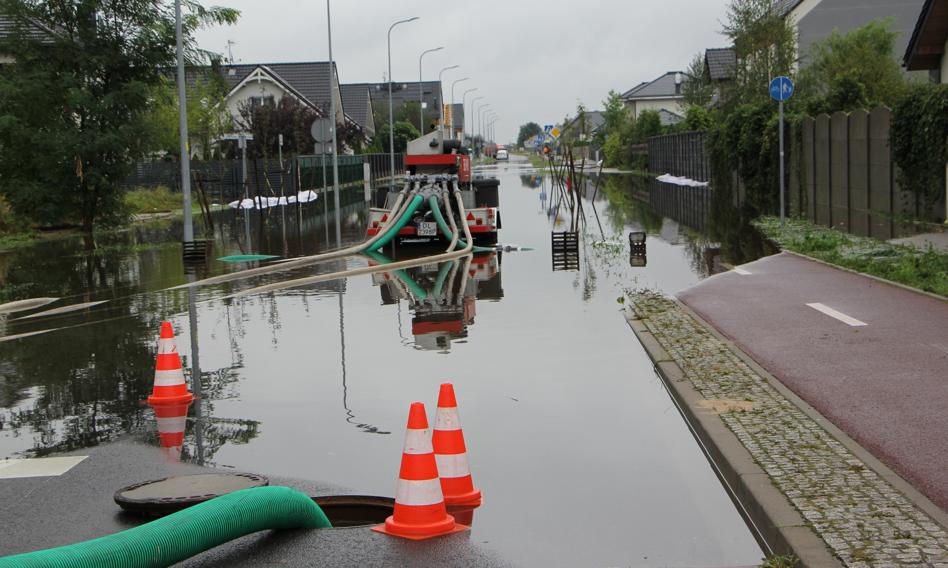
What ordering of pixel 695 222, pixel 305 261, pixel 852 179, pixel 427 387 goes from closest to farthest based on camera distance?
pixel 427 387 < pixel 305 261 < pixel 852 179 < pixel 695 222

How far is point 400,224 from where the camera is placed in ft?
75.6

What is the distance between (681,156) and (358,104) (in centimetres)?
4487

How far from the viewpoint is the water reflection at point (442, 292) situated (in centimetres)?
1266

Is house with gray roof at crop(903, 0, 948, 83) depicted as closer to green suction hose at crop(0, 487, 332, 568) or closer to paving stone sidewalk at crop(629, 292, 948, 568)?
paving stone sidewalk at crop(629, 292, 948, 568)

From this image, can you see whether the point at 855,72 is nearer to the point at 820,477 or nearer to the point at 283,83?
the point at 820,477

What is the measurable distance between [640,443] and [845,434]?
1311mm

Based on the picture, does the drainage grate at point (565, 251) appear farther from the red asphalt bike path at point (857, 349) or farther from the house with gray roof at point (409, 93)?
the house with gray roof at point (409, 93)

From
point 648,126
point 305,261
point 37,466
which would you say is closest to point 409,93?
point 648,126

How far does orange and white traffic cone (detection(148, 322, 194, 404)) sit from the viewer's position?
9.21 m

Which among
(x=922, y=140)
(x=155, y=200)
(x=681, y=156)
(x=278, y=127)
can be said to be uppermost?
(x=278, y=127)

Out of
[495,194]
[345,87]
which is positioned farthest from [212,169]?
[345,87]

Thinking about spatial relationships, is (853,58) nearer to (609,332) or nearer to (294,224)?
(294,224)

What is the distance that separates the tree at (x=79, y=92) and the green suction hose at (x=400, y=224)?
644 cm

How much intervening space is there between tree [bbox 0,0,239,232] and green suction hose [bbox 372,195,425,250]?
21.1ft
